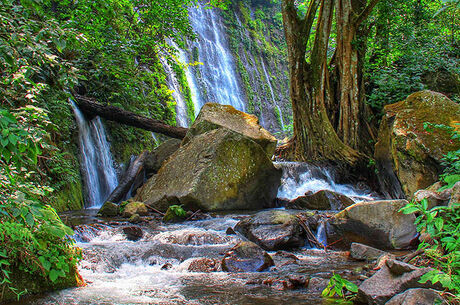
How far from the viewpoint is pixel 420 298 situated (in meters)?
1.99

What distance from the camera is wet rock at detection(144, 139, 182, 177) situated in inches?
374

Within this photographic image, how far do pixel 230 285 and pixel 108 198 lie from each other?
5.85m

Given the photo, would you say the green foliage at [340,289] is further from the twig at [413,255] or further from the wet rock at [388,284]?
the twig at [413,255]

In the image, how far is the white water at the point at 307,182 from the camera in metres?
9.09

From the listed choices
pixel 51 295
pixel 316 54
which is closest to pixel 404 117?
pixel 316 54

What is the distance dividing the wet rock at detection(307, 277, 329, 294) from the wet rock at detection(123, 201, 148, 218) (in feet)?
13.6

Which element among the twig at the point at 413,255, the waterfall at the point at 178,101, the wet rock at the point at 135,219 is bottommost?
the twig at the point at 413,255

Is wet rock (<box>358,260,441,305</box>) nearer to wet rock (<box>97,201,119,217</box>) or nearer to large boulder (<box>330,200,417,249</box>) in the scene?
large boulder (<box>330,200,417,249</box>)

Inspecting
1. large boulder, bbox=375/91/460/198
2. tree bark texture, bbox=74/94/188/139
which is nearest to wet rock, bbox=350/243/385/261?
large boulder, bbox=375/91/460/198

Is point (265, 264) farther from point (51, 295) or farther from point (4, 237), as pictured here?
point (4, 237)

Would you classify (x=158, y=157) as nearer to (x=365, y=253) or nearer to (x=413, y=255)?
(x=365, y=253)

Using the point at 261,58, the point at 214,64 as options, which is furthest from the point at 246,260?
the point at 261,58

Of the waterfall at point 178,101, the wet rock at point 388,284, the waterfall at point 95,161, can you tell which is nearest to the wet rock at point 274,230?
the wet rock at point 388,284

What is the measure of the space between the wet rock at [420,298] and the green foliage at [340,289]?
0.45 metres
